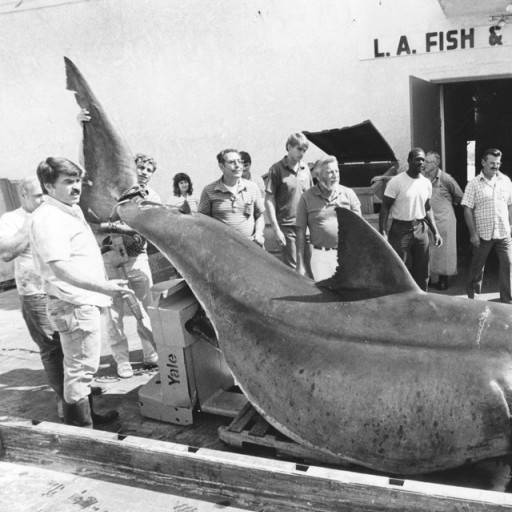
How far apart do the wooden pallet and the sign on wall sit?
5.83 m

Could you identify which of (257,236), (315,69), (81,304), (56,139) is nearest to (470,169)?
(315,69)

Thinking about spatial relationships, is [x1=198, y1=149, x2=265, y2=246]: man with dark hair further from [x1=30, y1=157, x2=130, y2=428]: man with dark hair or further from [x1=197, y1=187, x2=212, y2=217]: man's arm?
[x1=30, y1=157, x2=130, y2=428]: man with dark hair

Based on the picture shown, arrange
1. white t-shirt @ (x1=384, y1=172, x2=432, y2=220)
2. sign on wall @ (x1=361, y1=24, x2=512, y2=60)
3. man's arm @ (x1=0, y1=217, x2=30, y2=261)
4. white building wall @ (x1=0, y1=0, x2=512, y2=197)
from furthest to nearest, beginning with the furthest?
1. white building wall @ (x1=0, y1=0, x2=512, y2=197)
2. sign on wall @ (x1=361, y1=24, x2=512, y2=60)
3. white t-shirt @ (x1=384, y1=172, x2=432, y2=220)
4. man's arm @ (x1=0, y1=217, x2=30, y2=261)

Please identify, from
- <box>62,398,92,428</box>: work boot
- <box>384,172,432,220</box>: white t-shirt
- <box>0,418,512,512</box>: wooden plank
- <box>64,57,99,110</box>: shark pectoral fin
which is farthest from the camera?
<box>64,57,99,110</box>: shark pectoral fin

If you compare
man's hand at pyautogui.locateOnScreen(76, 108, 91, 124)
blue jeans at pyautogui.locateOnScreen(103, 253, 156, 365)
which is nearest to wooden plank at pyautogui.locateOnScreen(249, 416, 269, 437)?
blue jeans at pyautogui.locateOnScreen(103, 253, 156, 365)

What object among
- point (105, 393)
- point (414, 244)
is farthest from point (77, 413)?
point (414, 244)

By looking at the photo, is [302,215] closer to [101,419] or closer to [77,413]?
[101,419]

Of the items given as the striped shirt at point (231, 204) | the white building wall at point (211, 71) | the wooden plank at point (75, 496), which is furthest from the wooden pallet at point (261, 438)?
the white building wall at point (211, 71)

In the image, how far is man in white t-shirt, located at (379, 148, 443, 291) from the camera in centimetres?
574

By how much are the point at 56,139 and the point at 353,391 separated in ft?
29.8

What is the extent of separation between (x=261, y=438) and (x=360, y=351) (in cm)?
87

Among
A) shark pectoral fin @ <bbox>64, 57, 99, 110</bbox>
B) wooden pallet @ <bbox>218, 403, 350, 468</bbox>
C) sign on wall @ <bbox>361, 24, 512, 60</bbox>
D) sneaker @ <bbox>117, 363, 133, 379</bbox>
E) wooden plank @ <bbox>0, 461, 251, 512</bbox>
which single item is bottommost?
sneaker @ <bbox>117, 363, 133, 379</bbox>

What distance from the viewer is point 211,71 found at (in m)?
9.02

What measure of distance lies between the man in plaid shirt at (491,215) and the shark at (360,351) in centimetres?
326
